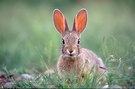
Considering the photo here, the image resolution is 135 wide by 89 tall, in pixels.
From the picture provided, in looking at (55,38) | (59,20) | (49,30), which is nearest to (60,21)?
(59,20)

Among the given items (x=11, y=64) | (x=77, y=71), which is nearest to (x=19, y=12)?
(x=11, y=64)

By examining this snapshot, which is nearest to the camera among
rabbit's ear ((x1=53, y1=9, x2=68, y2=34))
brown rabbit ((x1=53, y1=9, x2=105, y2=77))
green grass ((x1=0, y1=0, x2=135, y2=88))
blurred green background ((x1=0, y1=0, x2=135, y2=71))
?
green grass ((x1=0, y1=0, x2=135, y2=88))

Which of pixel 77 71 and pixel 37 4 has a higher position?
pixel 37 4

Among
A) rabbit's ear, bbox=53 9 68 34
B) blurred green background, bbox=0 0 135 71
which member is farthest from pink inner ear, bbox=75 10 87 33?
blurred green background, bbox=0 0 135 71

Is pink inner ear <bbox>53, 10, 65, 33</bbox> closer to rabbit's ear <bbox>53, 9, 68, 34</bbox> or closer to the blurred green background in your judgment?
rabbit's ear <bbox>53, 9, 68, 34</bbox>

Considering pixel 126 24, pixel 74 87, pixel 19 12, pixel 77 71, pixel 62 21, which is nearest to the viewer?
pixel 74 87

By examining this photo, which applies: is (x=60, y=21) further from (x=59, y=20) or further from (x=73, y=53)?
(x=73, y=53)

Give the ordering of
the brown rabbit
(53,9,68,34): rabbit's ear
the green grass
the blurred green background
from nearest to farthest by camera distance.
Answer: the green grass → the brown rabbit → (53,9,68,34): rabbit's ear → the blurred green background

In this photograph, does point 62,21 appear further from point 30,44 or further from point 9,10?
point 9,10

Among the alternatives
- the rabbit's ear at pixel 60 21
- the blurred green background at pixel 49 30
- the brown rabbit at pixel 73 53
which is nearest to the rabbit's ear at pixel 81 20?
the brown rabbit at pixel 73 53
